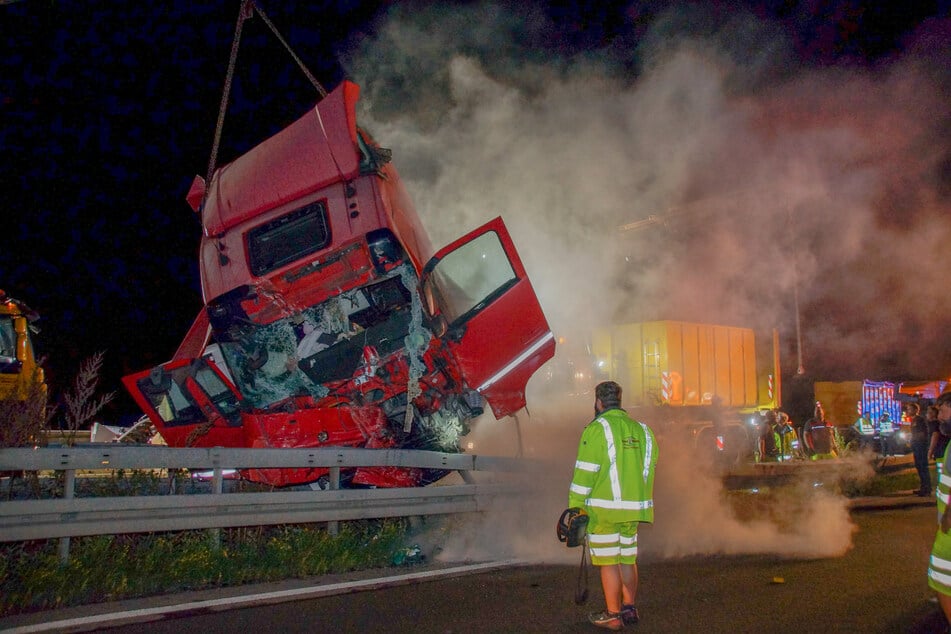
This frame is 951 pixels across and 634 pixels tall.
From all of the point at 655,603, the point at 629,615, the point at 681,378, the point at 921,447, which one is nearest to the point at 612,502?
the point at 629,615

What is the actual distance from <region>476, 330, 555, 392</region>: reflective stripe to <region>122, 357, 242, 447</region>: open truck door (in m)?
2.11

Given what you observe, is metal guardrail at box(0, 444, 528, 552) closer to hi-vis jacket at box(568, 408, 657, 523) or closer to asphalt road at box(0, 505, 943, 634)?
asphalt road at box(0, 505, 943, 634)

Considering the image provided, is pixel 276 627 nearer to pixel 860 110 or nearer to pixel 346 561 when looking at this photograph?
pixel 346 561

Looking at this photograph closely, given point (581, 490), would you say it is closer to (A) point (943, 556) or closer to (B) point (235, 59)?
(A) point (943, 556)

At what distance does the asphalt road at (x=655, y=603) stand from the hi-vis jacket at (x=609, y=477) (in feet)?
2.02

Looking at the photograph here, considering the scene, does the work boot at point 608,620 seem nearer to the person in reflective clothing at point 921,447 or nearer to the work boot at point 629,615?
the work boot at point 629,615

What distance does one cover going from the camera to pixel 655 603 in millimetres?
4434

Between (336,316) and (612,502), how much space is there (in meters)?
2.96

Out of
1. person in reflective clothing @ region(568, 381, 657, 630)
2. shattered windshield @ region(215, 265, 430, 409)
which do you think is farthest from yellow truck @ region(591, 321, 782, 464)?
person in reflective clothing @ region(568, 381, 657, 630)

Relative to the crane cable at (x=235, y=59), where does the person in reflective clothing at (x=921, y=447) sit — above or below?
below

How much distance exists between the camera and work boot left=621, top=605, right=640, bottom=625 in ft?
12.7

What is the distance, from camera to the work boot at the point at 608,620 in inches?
151

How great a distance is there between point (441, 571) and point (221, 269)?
2.84 m

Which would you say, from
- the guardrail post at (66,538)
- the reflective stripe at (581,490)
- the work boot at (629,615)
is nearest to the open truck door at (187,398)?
the guardrail post at (66,538)
